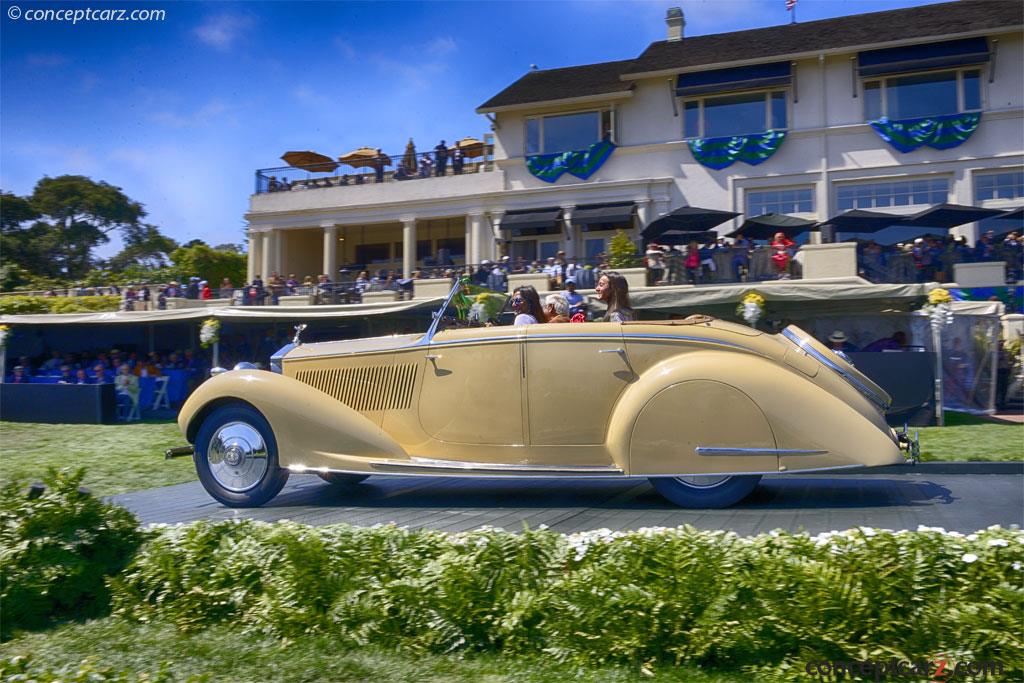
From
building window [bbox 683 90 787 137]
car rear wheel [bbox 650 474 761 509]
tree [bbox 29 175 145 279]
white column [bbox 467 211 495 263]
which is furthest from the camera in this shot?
white column [bbox 467 211 495 263]

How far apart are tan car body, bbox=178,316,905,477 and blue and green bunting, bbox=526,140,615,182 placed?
19860mm

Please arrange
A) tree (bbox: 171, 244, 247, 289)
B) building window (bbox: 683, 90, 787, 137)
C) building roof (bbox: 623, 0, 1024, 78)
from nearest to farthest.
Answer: building roof (bbox: 623, 0, 1024, 78) < building window (bbox: 683, 90, 787, 137) < tree (bbox: 171, 244, 247, 289)

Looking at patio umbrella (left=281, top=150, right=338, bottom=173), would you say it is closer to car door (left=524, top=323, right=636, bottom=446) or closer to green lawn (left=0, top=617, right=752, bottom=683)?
car door (left=524, top=323, right=636, bottom=446)

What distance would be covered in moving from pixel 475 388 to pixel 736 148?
65.8 feet

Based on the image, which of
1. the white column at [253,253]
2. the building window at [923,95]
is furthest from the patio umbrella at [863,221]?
the white column at [253,253]

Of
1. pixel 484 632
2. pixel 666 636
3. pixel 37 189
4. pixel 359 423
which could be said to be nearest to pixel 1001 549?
pixel 666 636

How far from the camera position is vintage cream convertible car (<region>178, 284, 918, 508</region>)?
5.23 meters

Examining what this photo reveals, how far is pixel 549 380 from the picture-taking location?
5641 mm

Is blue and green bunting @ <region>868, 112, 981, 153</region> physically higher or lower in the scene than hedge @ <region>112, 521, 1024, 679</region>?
higher

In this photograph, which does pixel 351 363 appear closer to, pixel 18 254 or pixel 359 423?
pixel 359 423

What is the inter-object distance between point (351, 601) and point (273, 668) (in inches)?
16.9

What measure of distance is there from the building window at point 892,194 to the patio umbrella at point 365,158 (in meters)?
16.2

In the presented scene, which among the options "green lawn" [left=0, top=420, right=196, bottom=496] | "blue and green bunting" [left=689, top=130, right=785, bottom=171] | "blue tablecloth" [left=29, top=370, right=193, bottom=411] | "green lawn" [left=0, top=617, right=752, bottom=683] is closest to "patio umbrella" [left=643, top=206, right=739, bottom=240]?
"blue and green bunting" [left=689, top=130, right=785, bottom=171]

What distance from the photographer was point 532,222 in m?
25.1
